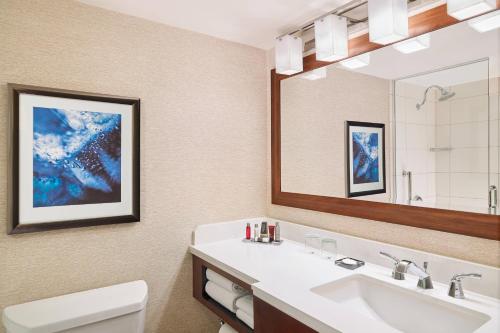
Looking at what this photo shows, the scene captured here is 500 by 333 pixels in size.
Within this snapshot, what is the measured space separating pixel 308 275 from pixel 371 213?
461 mm

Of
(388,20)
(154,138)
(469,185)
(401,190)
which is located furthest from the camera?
(154,138)

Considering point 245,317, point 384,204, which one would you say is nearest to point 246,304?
point 245,317

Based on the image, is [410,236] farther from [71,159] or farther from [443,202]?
[71,159]

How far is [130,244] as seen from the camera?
5.72ft

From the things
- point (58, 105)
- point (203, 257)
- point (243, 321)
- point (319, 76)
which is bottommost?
point (243, 321)

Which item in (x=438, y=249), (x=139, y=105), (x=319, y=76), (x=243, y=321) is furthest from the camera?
(x=319, y=76)

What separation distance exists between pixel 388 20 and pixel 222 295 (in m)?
1.52

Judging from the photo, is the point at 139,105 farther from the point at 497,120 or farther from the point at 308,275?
the point at 497,120

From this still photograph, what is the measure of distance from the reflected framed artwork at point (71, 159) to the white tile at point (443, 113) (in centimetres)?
146

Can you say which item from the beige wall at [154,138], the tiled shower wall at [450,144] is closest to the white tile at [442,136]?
the tiled shower wall at [450,144]

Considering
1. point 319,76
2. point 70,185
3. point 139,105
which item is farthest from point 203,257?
point 319,76

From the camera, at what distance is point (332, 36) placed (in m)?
1.62

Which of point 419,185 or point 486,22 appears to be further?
point 419,185

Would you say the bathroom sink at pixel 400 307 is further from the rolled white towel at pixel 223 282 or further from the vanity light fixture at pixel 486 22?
the vanity light fixture at pixel 486 22
